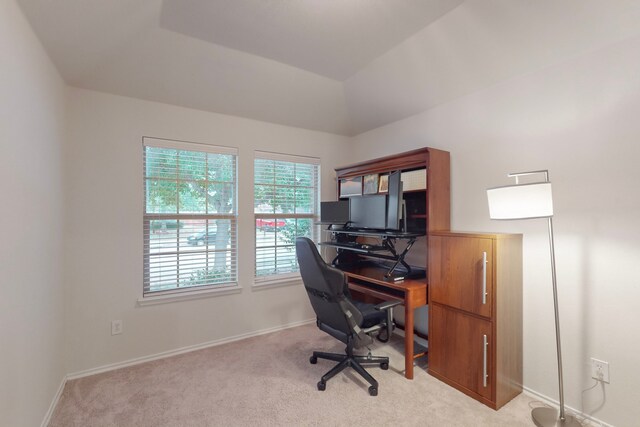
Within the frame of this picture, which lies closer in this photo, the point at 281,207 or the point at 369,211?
the point at 369,211

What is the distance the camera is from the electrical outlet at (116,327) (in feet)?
8.11

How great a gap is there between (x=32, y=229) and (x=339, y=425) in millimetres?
2141

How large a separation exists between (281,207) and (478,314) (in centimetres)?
223

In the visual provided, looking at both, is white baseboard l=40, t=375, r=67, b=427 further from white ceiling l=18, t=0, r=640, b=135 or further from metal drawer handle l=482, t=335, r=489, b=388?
metal drawer handle l=482, t=335, r=489, b=388

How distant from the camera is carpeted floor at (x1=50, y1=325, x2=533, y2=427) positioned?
1847mm

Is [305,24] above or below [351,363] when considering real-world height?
above

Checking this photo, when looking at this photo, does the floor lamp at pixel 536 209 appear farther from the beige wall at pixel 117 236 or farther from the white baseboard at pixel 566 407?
the beige wall at pixel 117 236

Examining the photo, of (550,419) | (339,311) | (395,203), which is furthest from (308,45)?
(550,419)

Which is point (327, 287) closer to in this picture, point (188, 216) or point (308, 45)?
point (188, 216)

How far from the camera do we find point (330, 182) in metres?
3.75

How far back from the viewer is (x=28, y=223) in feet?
5.18

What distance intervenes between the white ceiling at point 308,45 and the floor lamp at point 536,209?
3.10 feet

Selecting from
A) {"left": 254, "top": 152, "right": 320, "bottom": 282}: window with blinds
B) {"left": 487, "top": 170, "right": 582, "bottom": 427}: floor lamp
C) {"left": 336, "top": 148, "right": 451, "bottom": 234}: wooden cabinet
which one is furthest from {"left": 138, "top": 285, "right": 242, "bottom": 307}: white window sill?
{"left": 487, "top": 170, "right": 582, "bottom": 427}: floor lamp

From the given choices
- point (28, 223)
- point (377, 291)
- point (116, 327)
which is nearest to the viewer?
point (28, 223)
